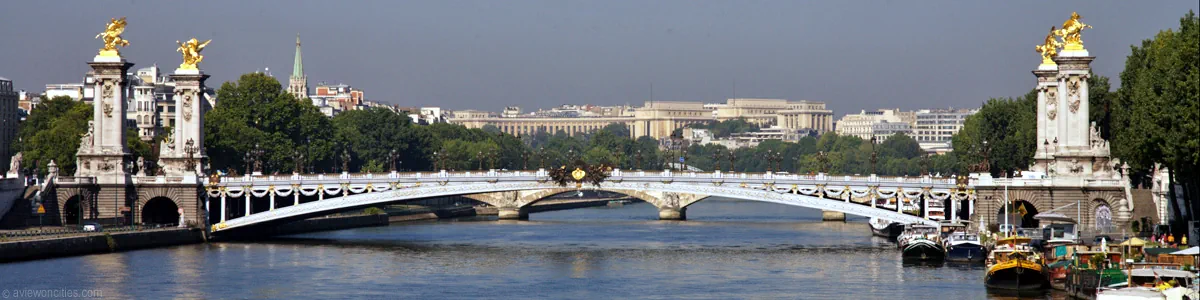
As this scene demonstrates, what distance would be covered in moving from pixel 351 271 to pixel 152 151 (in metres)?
31.4

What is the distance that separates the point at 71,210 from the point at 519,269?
21040 mm

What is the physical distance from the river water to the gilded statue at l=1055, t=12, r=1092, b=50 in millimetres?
9577

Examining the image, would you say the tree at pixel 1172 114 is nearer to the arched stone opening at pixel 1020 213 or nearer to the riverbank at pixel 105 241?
the arched stone opening at pixel 1020 213

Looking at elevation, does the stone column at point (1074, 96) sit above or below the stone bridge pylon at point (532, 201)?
above

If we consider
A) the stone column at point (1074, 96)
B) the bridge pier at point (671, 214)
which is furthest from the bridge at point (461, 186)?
the bridge pier at point (671, 214)

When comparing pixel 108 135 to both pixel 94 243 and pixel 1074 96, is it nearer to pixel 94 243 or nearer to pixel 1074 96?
pixel 94 243

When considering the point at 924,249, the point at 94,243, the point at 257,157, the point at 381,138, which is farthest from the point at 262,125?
the point at 924,249

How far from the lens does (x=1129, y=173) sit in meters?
71.3

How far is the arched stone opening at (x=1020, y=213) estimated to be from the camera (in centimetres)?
6969

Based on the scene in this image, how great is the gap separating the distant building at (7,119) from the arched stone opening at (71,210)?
47373 millimetres

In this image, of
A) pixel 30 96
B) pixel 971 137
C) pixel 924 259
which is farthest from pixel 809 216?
pixel 30 96

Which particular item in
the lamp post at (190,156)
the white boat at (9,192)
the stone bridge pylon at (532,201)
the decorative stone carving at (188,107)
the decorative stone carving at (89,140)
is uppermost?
the decorative stone carving at (188,107)

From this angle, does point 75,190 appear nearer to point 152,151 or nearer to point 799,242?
point 152,151

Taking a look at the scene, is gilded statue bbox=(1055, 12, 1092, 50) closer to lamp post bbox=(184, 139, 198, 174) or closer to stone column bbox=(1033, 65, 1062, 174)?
stone column bbox=(1033, 65, 1062, 174)
